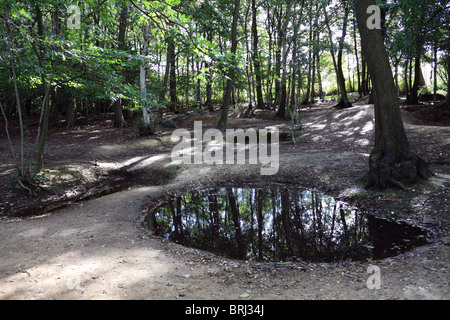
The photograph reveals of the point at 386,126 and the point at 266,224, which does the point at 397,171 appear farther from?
the point at 266,224

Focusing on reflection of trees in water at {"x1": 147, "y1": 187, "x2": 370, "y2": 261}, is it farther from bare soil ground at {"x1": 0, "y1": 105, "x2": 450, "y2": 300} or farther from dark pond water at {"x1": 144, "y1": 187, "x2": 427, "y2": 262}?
bare soil ground at {"x1": 0, "y1": 105, "x2": 450, "y2": 300}

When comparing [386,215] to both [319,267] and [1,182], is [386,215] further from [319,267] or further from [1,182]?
[1,182]

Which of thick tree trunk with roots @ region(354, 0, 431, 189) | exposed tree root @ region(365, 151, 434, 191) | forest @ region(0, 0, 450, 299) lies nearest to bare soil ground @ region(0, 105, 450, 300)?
forest @ region(0, 0, 450, 299)

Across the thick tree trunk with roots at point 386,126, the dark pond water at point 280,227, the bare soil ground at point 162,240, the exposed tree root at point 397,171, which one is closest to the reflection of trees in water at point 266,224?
the dark pond water at point 280,227

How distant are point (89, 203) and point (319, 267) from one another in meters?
6.45

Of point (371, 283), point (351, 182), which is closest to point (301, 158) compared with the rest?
point (351, 182)

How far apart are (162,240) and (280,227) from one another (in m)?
2.55

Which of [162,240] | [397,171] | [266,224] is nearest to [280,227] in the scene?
[266,224]

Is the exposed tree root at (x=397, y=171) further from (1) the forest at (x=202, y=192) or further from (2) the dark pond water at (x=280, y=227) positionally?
(2) the dark pond water at (x=280, y=227)

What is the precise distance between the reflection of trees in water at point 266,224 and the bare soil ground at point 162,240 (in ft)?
1.44

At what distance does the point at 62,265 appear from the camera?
434cm

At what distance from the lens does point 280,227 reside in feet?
20.3

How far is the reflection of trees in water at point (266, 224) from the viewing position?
5055 mm

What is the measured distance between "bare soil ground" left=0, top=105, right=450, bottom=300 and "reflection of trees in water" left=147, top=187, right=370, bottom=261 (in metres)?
0.44
